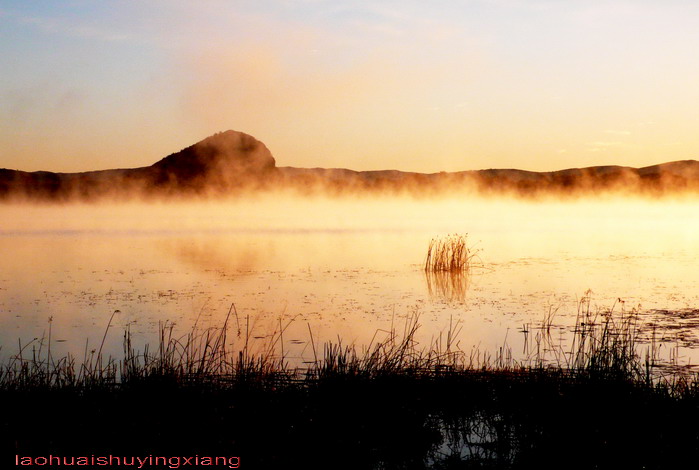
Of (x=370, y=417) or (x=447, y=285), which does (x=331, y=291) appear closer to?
(x=447, y=285)

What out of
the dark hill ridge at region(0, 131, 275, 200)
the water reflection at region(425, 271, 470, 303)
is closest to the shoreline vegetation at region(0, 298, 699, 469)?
the water reflection at region(425, 271, 470, 303)

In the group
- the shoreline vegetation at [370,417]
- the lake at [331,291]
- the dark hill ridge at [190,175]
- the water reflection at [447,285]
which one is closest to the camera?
the shoreline vegetation at [370,417]

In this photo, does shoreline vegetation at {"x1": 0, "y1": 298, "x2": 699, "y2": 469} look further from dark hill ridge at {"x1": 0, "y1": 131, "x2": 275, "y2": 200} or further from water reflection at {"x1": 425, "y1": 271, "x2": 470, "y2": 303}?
dark hill ridge at {"x1": 0, "y1": 131, "x2": 275, "y2": 200}

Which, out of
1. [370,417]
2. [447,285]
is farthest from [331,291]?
[370,417]

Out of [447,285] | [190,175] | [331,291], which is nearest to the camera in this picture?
[331,291]

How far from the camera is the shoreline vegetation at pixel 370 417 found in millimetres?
6145

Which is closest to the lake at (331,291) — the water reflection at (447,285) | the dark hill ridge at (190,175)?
the water reflection at (447,285)

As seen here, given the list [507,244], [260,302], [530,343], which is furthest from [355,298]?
[507,244]

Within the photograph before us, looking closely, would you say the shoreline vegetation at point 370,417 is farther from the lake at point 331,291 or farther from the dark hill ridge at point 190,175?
the dark hill ridge at point 190,175

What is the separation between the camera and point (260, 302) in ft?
49.3

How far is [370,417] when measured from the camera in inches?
278

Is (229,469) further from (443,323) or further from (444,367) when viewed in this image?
(443,323)

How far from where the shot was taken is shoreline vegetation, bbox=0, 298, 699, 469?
6145 millimetres

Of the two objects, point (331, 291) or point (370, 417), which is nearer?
point (370, 417)
